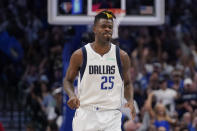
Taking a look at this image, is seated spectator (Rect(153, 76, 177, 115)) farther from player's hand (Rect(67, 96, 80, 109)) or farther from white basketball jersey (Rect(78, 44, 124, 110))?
player's hand (Rect(67, 96, 80, 109))

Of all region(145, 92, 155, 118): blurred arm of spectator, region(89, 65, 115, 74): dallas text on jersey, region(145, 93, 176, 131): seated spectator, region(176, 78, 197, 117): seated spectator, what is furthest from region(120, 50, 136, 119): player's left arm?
region(176, 78, 197, 117): seated spectator

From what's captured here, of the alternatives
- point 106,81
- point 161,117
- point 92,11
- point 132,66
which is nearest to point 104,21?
point 106,81

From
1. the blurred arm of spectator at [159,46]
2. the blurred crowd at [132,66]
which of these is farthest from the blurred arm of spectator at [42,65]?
the blurred arm of spectator at [159,46]

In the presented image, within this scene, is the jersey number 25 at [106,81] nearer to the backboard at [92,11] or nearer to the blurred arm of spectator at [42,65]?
the backboard at [92,11]

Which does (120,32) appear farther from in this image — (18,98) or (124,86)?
(124,86)

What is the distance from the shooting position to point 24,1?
670 inches

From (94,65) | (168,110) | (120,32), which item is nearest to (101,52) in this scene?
(94,65)

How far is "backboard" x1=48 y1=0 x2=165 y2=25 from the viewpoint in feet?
30.0

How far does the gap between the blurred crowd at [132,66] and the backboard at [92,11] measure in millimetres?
374

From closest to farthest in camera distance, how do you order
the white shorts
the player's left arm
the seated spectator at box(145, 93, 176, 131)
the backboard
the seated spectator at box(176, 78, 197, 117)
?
the white shorts → the player's left arm → the backboard → the seated spectator at box(145, 93, 176, 131) → the seated spectator at box(176, 78, 197, 117)

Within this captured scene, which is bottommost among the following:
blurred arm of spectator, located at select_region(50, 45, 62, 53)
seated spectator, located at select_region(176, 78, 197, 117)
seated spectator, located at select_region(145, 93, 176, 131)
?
Answer: seated spectator, located at select_region(145, 93, 176, 131)

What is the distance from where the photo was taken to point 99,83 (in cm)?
616

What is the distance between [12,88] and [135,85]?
3.45 meters

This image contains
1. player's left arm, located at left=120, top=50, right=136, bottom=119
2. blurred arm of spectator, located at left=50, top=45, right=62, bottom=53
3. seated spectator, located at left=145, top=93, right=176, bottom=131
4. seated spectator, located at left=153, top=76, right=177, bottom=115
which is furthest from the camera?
blurred arm of spectator, located at left=50, top=45, right=62, bottom=53
